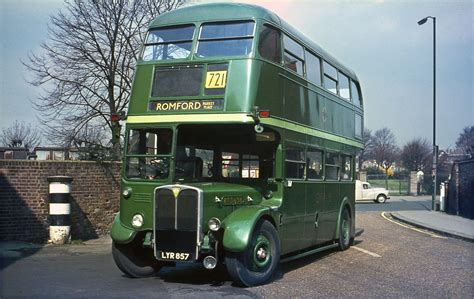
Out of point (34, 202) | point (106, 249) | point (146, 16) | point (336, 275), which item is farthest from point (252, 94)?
point (146, 16)

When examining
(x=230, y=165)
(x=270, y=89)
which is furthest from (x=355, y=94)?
(x=270, y=89)

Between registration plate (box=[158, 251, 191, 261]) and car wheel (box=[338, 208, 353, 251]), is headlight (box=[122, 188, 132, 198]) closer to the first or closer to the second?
registration plate (box=[158, 251, 191, 261])

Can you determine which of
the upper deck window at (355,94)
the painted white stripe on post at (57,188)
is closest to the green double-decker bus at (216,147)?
the upper deck window at (355,94)

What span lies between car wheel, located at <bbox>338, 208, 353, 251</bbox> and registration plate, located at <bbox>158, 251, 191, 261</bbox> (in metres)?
5.95

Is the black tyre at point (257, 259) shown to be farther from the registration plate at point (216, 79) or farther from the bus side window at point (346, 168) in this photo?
the bus side window at point (346, 168)

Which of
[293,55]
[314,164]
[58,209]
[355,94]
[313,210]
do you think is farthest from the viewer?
[355,94]

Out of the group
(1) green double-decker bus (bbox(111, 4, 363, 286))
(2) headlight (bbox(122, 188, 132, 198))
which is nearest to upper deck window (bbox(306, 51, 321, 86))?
(1) green double-decker bus (bbox(111, 4, 363, 286))

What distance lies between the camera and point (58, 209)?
A: 13016 millimetres

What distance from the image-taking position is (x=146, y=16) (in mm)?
25859

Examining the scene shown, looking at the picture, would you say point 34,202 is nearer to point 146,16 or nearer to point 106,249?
point 106,249

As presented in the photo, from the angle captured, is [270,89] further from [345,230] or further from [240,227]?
[345,230]

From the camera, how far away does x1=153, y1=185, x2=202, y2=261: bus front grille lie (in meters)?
8.39

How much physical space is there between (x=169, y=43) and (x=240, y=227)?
3.33 m

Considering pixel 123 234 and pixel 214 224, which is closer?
pixel 214 224
